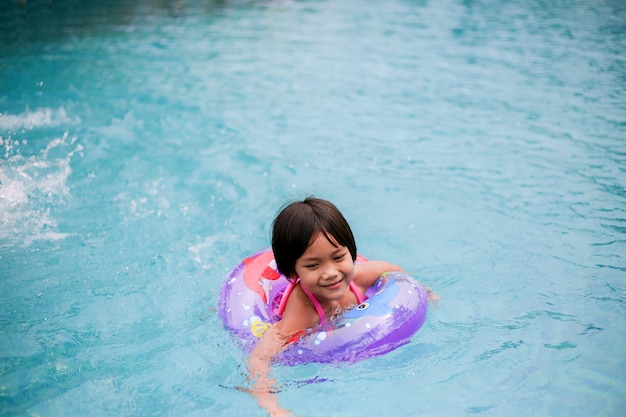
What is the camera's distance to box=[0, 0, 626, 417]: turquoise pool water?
3236 millimetres

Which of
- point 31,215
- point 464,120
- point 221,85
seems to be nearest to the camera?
point 31,215

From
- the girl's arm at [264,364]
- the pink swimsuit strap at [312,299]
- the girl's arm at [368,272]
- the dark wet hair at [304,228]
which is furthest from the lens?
the girl's arm at [368,272]

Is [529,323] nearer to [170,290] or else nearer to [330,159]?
[170,290]

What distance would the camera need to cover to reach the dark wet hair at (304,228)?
290 centimetres

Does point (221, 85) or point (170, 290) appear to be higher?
point (221, 85)

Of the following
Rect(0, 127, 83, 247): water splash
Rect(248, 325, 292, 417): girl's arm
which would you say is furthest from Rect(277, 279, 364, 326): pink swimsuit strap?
Rect(0, 127, 83, 247): water splash

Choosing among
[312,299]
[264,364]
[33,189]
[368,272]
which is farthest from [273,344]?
[33,189]

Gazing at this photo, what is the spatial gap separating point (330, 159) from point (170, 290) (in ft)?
8.76

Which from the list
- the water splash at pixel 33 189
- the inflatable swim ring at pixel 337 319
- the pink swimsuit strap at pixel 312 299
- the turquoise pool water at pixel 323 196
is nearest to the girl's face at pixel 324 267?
the pink swimsuit strap at pixel 312 299

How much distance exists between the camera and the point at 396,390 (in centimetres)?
317

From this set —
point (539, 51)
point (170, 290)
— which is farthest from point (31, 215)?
point (539, 51)

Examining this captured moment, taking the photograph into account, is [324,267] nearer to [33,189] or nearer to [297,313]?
[297,313]

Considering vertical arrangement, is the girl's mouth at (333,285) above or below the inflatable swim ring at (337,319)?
above

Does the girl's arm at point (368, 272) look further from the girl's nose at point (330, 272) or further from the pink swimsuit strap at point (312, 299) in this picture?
the girl's nose at point (330, 272)
